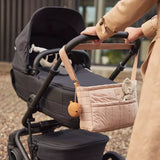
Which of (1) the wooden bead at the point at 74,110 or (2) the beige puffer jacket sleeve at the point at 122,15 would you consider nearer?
(2) the beige puffer jacket sleeve at the point at 122,15

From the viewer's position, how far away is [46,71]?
99.1 inches

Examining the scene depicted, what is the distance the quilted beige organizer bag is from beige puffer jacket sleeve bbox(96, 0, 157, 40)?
0.30m

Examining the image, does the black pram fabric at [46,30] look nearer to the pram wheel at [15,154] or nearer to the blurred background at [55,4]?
the pram wheel at [15,154]

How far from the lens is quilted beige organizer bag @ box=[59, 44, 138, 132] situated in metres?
1.81

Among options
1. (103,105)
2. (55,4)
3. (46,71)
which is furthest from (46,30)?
(55,4)

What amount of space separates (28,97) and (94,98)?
690 mm

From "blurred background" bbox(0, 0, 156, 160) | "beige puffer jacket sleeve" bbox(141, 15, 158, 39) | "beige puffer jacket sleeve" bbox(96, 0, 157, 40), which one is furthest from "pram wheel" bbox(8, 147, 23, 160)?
"blurred background" bbox(0, 0, 156, 160)

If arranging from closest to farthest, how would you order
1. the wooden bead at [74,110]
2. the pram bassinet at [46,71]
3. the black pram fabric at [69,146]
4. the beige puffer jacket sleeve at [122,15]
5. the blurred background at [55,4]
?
the beige puffer jacket sleeve at [122,15]
the wooden bead at [74,110]
the pram bassinet at [46,71]
the black pram fabric at [69,146]
the blurred background at [55,4]

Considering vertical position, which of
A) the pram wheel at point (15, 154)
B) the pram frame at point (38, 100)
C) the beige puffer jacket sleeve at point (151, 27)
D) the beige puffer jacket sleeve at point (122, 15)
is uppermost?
the beige puffer jacket sleeve at point (122, 15)

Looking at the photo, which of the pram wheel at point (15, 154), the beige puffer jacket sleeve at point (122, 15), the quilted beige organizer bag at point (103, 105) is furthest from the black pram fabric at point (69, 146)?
the beige puffer jacket sleeve at point (122, 15)

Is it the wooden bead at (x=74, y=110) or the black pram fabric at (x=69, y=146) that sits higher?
the wooden bead at (x=74, y=110)

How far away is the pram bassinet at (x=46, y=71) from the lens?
6.59 feet

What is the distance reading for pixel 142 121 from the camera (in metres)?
1.50

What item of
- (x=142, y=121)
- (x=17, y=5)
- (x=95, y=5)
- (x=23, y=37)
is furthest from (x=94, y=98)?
(x=17, y=5)
